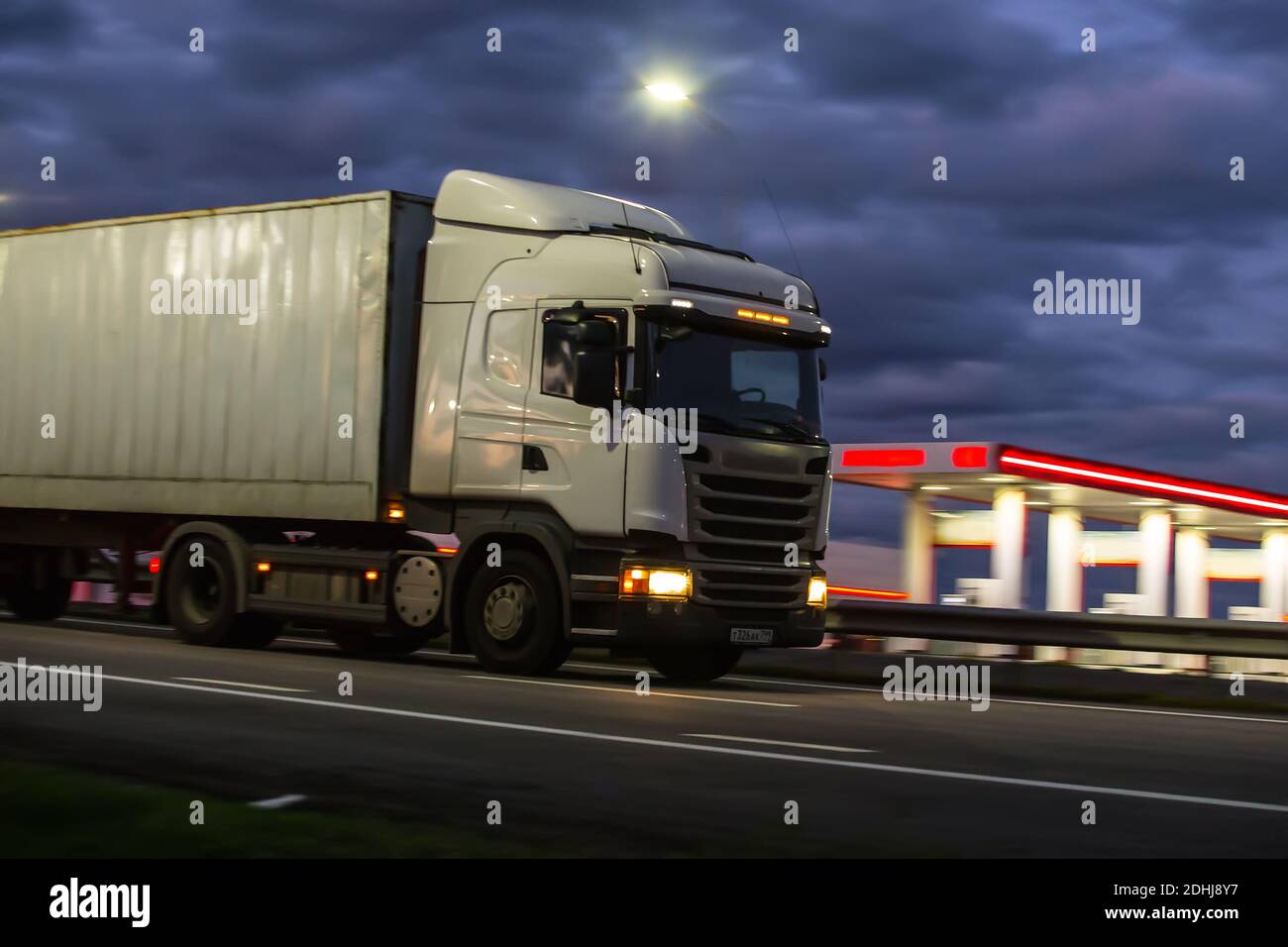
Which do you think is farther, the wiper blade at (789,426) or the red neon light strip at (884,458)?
the red neon light strip at (884,458)

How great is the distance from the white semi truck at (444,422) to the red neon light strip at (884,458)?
14.9 meters

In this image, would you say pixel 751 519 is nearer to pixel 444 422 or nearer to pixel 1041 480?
pixel 444 422

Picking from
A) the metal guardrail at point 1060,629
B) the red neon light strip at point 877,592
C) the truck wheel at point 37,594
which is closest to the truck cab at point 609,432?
the metal guardrail at point 1060,629

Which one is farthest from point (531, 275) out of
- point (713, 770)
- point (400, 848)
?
point (400, 848)

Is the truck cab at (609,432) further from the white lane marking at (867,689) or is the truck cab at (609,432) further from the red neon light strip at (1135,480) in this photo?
the red neon light strip at (1135,480)

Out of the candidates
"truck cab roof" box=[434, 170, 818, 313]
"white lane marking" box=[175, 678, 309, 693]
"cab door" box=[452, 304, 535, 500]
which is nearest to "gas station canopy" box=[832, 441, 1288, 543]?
"truck cab roof" box=[434, 170, 818, 313]

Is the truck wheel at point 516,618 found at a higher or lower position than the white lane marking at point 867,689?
higher

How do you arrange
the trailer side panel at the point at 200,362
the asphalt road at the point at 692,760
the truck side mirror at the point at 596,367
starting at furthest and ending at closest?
the trailer side panel at the point at 200,362, the truck side mirror at the point at 596,367, the asphalt road at the point at 692,760

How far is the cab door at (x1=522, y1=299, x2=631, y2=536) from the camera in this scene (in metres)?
14.4

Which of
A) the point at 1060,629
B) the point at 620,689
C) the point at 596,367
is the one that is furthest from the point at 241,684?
the point at 1060,629

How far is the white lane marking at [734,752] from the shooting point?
8331 millimetres

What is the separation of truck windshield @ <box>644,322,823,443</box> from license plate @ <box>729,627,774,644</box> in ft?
5.24

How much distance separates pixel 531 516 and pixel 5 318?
780 centimetres
